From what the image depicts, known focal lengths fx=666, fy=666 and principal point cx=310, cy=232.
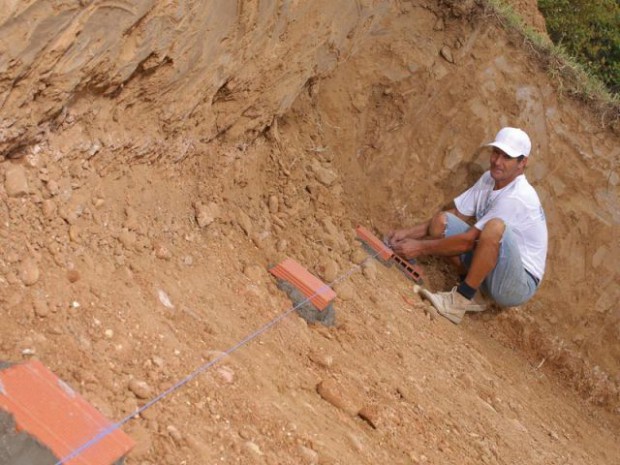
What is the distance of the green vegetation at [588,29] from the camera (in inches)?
301

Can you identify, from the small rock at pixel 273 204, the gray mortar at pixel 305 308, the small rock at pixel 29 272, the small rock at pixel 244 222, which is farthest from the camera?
the small rock at pixel 273 204

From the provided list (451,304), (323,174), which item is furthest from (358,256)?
(451,304)

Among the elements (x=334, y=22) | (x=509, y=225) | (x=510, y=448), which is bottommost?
(x=510, y=448)

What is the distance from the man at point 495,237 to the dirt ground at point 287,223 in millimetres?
279

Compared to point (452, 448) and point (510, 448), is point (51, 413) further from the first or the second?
point (510, 448)

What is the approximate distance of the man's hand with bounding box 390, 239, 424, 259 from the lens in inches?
197

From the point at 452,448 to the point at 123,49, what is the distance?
249 cm

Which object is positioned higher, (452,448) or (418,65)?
(418,65)

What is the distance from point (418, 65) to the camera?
548 centimetres

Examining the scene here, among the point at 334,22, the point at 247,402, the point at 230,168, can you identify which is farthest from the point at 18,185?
the point at 334,22

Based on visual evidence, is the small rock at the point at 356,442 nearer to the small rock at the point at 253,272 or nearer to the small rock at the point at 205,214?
the small rock at the point at 253,272

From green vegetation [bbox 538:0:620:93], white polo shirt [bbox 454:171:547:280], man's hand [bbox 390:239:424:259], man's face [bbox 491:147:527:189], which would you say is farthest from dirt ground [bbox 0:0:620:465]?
green vegetation [bbox 538:0:620:93]

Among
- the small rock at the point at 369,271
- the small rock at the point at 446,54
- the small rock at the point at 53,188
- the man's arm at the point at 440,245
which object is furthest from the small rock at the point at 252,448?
the small rock at the point at 446,54

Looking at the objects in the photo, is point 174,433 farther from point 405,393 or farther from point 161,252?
point 405,393
